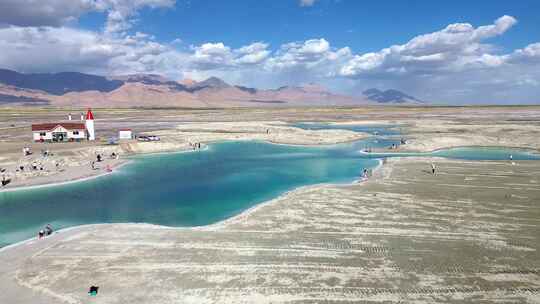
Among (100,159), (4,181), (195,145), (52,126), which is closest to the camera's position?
(4,181)

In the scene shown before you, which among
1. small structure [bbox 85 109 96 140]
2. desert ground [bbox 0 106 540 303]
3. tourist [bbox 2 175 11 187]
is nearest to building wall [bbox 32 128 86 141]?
small structure [bbox 85 109 96 140]

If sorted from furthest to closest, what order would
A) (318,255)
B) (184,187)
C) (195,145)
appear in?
(195,145)
(184,187)
(318,255)

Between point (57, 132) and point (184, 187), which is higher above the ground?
point (57, 132)

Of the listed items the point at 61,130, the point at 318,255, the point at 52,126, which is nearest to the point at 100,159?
the point at 61,130

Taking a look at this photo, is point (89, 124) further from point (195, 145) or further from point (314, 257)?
point (314, 257)

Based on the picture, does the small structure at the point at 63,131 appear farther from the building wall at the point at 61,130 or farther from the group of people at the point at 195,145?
the group of people at the point at 195,145

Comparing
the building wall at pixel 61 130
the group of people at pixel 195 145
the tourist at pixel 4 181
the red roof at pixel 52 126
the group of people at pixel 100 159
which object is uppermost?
the red roof at pixel 52 126

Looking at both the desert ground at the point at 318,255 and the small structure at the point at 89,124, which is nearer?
the desert ground at the point at 318,255

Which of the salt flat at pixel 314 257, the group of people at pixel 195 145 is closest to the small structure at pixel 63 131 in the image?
the group of people at pixel 195 145

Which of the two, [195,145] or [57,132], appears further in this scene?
[195,145]
